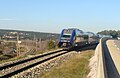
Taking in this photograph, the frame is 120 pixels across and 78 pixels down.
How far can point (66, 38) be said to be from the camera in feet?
149

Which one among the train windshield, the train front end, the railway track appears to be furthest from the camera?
the train windshield

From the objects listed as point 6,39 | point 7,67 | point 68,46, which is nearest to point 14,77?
point 7,67

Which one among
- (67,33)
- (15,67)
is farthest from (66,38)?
(15,67)

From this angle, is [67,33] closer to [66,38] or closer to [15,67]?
[66,38]

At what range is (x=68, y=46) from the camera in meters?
45.4

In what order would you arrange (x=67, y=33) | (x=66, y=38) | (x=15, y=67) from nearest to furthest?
(x=15, y=67), (x=66, y=38), (x=67, y=33)

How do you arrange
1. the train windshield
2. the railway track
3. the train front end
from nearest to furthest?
the railway track
the train front end
the train windshield

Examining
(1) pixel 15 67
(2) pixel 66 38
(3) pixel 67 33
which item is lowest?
(1) pixel 15 67

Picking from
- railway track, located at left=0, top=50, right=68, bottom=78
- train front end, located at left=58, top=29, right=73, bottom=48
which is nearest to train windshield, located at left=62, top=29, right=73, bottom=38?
train front end, located at left=58, top=29, right=73, bottom=48

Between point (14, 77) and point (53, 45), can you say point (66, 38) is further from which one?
point (14, 77)

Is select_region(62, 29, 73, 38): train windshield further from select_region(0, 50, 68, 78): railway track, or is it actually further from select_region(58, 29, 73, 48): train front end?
select_region(0, 50, 68, 78): railway track

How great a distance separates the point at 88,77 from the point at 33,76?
10.5 ft

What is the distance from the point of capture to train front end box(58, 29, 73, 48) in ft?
148

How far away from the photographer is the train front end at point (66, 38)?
4502cm
